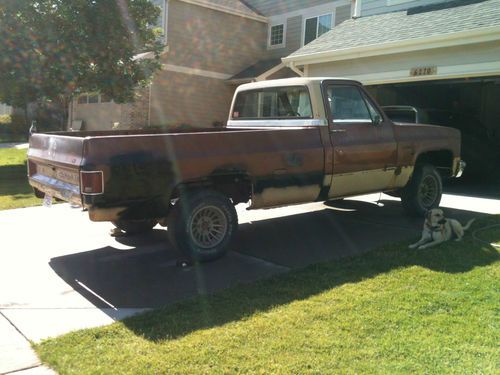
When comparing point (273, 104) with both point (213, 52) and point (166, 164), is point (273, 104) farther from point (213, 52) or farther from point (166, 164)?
point (213, 52)

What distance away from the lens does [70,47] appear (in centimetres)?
1305

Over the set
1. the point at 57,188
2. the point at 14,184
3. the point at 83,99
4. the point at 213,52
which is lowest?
the point at 14,184

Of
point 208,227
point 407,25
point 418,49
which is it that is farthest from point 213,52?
point 208,227

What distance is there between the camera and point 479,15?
422 inches

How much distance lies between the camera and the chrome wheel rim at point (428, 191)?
25.3 feet

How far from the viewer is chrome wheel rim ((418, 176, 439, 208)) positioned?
25.3 feet

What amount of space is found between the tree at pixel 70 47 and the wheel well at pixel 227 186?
886cm

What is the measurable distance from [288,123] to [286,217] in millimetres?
1792

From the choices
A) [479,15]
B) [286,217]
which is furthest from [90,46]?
[479,15]

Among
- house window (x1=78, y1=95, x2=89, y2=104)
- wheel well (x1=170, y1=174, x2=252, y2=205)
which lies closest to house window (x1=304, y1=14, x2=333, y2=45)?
house window (x1=78, y1=95, x2=89, y2=104)

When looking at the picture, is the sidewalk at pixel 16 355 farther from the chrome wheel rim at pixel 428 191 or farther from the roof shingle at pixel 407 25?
the roof shingle at pixel 407 25

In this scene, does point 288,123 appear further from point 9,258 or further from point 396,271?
point 9,258

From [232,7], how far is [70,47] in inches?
414

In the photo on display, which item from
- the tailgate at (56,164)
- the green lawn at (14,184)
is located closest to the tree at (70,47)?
the green lawn at (14,184)
